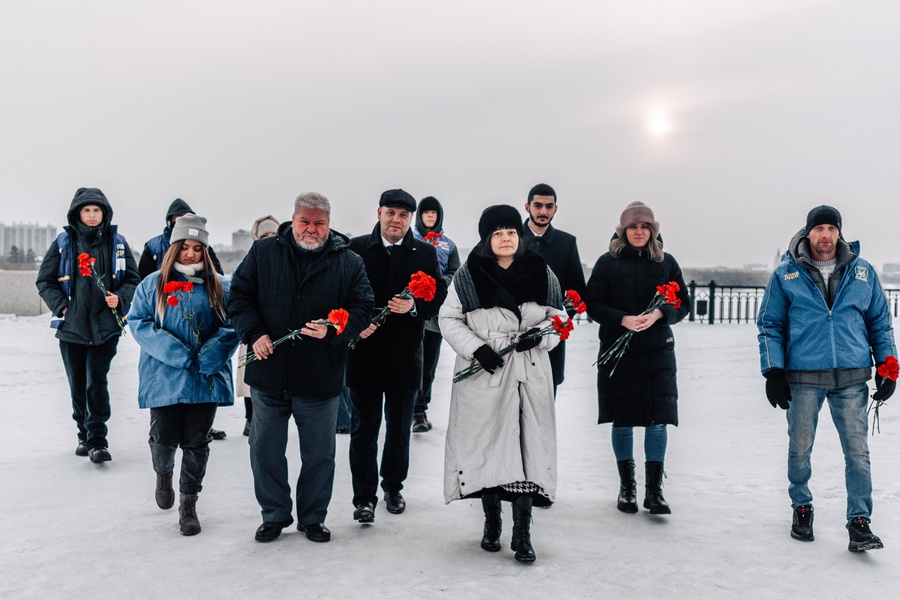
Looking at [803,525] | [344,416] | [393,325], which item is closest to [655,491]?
[803,525]

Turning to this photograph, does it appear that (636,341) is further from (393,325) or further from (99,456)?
(99,456)

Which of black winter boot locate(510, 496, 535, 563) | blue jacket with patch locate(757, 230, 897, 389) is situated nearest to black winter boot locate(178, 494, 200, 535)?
black winter boot locate(510, 496, 535, 563)

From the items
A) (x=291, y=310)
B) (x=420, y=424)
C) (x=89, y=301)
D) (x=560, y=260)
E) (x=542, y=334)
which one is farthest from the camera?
(x=420, y=424)

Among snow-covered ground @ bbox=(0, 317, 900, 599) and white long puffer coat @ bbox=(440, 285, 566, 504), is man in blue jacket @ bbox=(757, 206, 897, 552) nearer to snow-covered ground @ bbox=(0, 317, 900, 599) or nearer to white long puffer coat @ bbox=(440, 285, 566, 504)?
snow-covered ground @ bbox=(0, 317, 900, 599)

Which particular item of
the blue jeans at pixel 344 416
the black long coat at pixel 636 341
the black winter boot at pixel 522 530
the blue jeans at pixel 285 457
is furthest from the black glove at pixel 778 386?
the blue jeans at pixel 344 416

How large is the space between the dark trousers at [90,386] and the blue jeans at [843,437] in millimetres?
4584

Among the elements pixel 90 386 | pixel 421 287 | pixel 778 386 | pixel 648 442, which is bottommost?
pixel 648 442

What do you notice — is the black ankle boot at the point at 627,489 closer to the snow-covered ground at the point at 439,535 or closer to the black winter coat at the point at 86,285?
the snow-covered ground at the point at 439,535

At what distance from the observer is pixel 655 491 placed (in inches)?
192

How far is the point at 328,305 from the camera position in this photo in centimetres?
432

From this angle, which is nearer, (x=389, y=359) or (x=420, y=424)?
(x=389, y=359)

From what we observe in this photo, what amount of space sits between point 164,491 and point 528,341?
2.24 metres

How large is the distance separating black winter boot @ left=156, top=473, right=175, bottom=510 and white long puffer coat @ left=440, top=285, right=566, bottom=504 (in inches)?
63.8

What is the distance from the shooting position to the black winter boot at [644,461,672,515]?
4.82 metres
